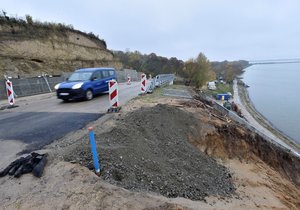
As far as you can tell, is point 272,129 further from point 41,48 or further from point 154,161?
point 154,161

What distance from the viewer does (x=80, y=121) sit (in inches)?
330

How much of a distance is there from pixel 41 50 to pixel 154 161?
74.9ft

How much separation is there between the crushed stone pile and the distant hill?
1711 cm

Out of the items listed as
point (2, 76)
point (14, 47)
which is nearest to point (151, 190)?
point (2, 76)

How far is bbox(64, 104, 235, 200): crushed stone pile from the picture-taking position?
4.47 metres

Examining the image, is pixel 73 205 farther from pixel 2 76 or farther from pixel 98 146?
pixel 2 76

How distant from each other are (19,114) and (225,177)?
860cm

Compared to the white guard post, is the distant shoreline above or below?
below

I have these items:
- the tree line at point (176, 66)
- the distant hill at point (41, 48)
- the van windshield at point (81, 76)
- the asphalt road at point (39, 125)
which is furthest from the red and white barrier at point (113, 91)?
the tree line at point (176, 66)

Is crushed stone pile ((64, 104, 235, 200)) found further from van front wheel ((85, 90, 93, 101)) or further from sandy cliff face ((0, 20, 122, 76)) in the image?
sandy cliff face ((0, 20, 122, 76))

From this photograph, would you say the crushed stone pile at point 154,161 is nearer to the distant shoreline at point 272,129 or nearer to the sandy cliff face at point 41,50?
the sandy cliff face at point 41,50


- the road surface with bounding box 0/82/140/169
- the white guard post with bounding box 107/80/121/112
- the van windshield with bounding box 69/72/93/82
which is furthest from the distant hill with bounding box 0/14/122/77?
the white guard post with bounding box 107/80/121/112

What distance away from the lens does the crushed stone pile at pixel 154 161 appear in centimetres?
447

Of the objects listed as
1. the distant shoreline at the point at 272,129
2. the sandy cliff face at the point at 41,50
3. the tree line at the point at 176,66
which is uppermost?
the sandy cliff face at the point at 41,50
